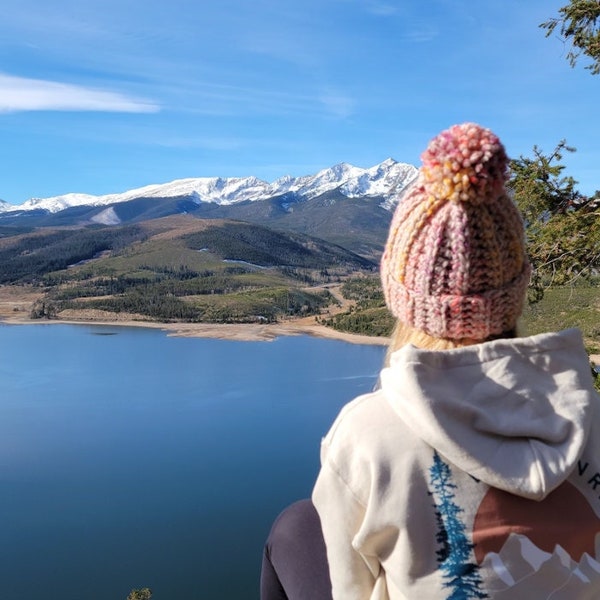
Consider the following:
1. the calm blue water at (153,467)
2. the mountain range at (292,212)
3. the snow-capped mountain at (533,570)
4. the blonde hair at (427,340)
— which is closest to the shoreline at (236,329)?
the calm blue water at (153,467)

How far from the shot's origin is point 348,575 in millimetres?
819

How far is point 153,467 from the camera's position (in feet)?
41.2

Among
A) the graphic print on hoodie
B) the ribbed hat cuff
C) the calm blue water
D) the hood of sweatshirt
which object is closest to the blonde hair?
the ribbed hat cuff

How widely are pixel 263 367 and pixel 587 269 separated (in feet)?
68.0

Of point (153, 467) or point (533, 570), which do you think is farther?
point (153, 467)

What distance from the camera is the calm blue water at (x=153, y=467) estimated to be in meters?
8.67

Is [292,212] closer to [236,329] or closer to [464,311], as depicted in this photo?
[236,329]

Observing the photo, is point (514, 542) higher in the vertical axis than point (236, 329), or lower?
higher

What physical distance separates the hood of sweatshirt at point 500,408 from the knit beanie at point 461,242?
0.11m

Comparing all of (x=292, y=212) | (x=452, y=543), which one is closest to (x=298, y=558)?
(x=452, y=543)

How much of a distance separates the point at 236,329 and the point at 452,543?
34.9 meters

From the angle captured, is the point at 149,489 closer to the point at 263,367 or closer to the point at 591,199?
the point at 591,199

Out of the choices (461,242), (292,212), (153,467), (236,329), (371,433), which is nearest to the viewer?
(371,433)

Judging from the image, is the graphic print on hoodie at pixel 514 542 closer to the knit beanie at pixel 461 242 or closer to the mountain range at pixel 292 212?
the knit beanie at pixel 461 242
